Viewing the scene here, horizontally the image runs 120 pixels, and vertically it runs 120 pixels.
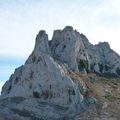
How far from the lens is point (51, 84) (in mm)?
139125

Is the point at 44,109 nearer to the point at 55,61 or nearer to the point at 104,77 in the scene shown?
the point at 55,61

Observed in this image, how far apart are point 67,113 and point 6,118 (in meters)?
14.7

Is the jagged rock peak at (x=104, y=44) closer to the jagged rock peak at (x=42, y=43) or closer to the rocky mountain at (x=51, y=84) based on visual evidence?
the rocky mountain at (x=51, y=84)

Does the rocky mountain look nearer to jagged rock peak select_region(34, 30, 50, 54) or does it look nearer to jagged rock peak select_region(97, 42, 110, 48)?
jagged rock peak select_region(34, 30, 50, 54)

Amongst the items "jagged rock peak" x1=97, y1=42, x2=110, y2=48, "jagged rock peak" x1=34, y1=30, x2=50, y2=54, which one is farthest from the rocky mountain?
"jagged rock peak" x1=97, y1=42, x2=110, y2=48

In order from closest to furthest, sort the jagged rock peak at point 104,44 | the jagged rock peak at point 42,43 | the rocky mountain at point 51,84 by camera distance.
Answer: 1. the rocky mountain at point 51,84
2. the jagged rock peak at point 42,43
3. the jagged rock peak at point 104,44

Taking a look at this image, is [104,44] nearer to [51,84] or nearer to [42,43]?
[42,43]

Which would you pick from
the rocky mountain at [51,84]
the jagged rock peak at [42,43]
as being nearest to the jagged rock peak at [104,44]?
the rocky mountain at [51,84]

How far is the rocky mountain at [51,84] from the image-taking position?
440 ft

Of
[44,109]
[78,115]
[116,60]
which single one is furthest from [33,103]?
[116,60]

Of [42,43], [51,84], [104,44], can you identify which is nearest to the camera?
[51,84]

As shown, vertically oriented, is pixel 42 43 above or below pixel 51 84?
above

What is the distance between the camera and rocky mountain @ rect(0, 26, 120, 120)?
13425cm

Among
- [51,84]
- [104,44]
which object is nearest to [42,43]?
[51,84]
